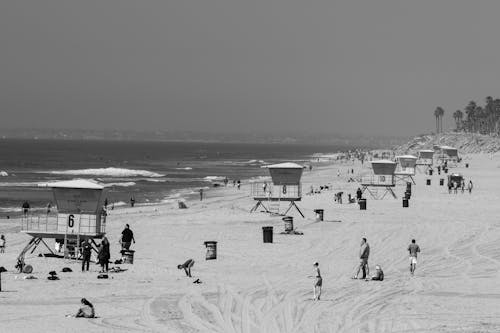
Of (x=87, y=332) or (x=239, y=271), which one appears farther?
(x=239, y=271)

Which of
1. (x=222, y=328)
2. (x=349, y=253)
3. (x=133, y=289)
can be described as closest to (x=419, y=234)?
(x=349, y=253)

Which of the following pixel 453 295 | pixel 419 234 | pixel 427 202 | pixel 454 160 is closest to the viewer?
pixel 453 295

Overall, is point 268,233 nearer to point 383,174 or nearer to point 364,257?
point 364,257

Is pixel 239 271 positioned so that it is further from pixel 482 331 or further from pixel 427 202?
pixel 427 202

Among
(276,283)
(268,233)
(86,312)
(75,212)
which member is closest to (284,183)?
(268,233)

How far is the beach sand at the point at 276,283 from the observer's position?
1756 centimetres

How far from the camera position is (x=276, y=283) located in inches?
891

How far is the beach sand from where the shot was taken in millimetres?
17562

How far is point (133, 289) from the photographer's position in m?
21.2

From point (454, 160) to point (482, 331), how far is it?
324 feet

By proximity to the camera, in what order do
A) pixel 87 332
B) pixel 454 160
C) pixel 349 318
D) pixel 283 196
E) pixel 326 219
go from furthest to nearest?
pixel 454 160 → pixel 283 196 → pixel 326 219 → pixel 349 318 → pixel 87 332

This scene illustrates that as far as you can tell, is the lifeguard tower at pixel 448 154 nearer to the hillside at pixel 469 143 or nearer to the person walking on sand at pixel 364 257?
the hillside at pixel 469 143

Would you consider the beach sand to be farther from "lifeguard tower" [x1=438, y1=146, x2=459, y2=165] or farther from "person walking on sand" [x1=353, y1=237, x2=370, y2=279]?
"lifeguard tower" [x1=438, y1=146, x2=459, y2=165]

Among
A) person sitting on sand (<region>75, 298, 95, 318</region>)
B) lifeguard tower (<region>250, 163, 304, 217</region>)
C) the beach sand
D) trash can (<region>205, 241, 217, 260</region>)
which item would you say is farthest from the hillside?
person sitting on sand (<region>75, 298, 95, 318</region>)
